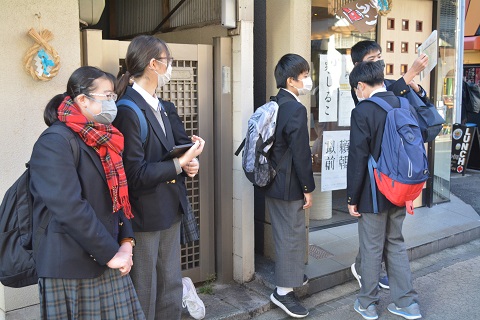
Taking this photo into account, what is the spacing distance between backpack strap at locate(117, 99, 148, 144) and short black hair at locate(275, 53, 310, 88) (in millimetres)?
1492

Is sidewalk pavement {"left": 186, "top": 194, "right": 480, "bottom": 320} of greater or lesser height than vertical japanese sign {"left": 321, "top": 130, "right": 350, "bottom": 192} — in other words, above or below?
below

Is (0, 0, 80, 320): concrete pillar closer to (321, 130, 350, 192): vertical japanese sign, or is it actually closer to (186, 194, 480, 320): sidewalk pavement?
(186, 194, 480, 320): sidewalk pavement

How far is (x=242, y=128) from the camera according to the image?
4.74m

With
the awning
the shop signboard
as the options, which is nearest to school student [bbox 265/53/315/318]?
the shop signboard

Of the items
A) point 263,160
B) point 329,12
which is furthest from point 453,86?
point 263,160

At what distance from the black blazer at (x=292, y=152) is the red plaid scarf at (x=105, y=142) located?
1.69m

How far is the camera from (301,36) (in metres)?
4.95

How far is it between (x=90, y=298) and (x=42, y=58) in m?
1.89

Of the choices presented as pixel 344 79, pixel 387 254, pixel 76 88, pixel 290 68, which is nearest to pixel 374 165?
pixel 387 254

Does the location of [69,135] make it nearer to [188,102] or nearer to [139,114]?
[139,114]

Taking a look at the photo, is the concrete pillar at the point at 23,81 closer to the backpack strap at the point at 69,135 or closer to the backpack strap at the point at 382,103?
the backpack strap at the point at 69,135

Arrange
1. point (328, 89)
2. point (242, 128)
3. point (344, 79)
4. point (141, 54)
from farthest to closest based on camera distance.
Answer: point (344, 79) → point (328, 89) → point (242, 128) → point (141, 54)

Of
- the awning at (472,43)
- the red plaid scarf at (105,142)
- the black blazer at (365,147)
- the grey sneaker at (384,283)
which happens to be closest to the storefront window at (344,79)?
the grey sneaker at (384,283)

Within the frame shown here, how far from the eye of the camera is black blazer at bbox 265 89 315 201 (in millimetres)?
4164
